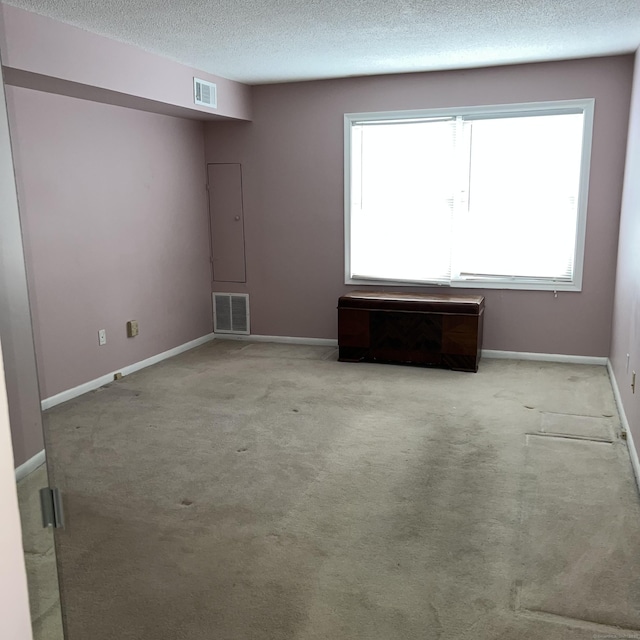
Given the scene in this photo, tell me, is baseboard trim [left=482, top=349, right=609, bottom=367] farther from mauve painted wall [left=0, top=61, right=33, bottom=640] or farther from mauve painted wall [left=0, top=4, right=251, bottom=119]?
mauve painted wall [left=0, top=61, right=33, bottom=640]

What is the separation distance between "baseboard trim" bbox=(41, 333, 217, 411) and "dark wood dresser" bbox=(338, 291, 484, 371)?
5.03 ft

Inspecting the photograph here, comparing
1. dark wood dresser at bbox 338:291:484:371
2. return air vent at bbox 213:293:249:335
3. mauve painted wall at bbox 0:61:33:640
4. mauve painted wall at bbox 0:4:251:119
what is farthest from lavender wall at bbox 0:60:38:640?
return air vent at bbox 213:293:249:335

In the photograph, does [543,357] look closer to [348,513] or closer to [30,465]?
[348,513]

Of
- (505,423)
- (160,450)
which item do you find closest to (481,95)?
(505,423)

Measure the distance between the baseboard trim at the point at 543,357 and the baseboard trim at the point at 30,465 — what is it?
4.64 meters

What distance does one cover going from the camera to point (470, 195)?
5254 millimetres

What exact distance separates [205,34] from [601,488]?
348cm

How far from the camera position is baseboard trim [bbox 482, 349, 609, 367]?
5090mm

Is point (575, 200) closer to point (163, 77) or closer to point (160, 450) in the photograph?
point (163, 77)

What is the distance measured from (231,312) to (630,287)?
3.68m

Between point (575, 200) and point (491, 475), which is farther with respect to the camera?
point (575, 200)

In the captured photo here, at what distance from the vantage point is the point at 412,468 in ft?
10.5

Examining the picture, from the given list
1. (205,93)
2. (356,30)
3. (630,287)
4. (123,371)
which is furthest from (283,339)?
(630,287)

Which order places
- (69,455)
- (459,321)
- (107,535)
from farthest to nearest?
1. (459,321)
2. (69,455)
3. (107,535)
